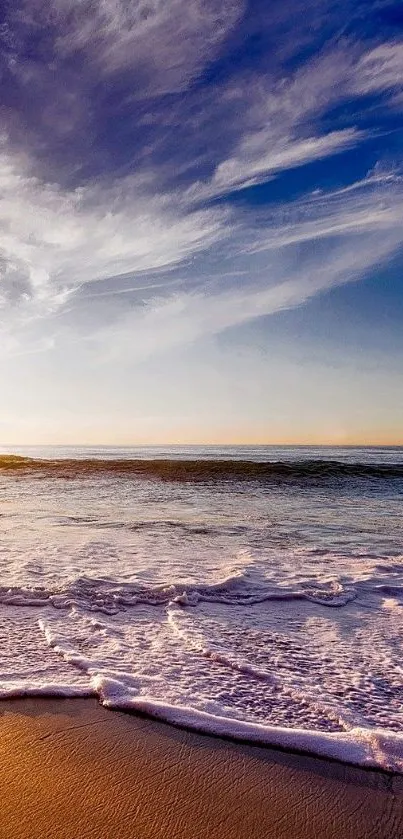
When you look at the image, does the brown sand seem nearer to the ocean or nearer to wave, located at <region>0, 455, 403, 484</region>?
the ocean

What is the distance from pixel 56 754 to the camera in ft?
7.82

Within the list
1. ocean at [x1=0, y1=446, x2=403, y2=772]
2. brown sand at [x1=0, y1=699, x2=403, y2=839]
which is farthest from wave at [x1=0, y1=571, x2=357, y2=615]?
brown sand at [x1=0, y1=699, x2=403, y2=839]

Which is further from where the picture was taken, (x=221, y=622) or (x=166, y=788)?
(x=221, y=622)

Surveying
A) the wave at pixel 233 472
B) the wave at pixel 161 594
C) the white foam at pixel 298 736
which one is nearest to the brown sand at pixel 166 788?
the white foam at pixel 298 736

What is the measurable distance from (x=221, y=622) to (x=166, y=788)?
2136mm

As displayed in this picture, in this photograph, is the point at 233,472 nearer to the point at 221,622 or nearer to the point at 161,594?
the point at 161,594

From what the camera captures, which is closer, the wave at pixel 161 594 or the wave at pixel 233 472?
the wave at pixel 161 594

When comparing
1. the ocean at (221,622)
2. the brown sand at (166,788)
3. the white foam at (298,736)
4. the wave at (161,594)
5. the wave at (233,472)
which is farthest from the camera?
the wave at (233,472)

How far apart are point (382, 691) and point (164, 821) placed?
165 cm

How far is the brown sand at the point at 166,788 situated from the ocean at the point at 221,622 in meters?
0.16

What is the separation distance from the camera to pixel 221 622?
4262 mm

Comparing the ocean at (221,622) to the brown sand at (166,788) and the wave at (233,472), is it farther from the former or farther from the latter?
the wave at (233,472)

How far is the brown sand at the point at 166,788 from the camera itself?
1.93 metres

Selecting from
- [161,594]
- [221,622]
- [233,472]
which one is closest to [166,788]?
[221,622]
